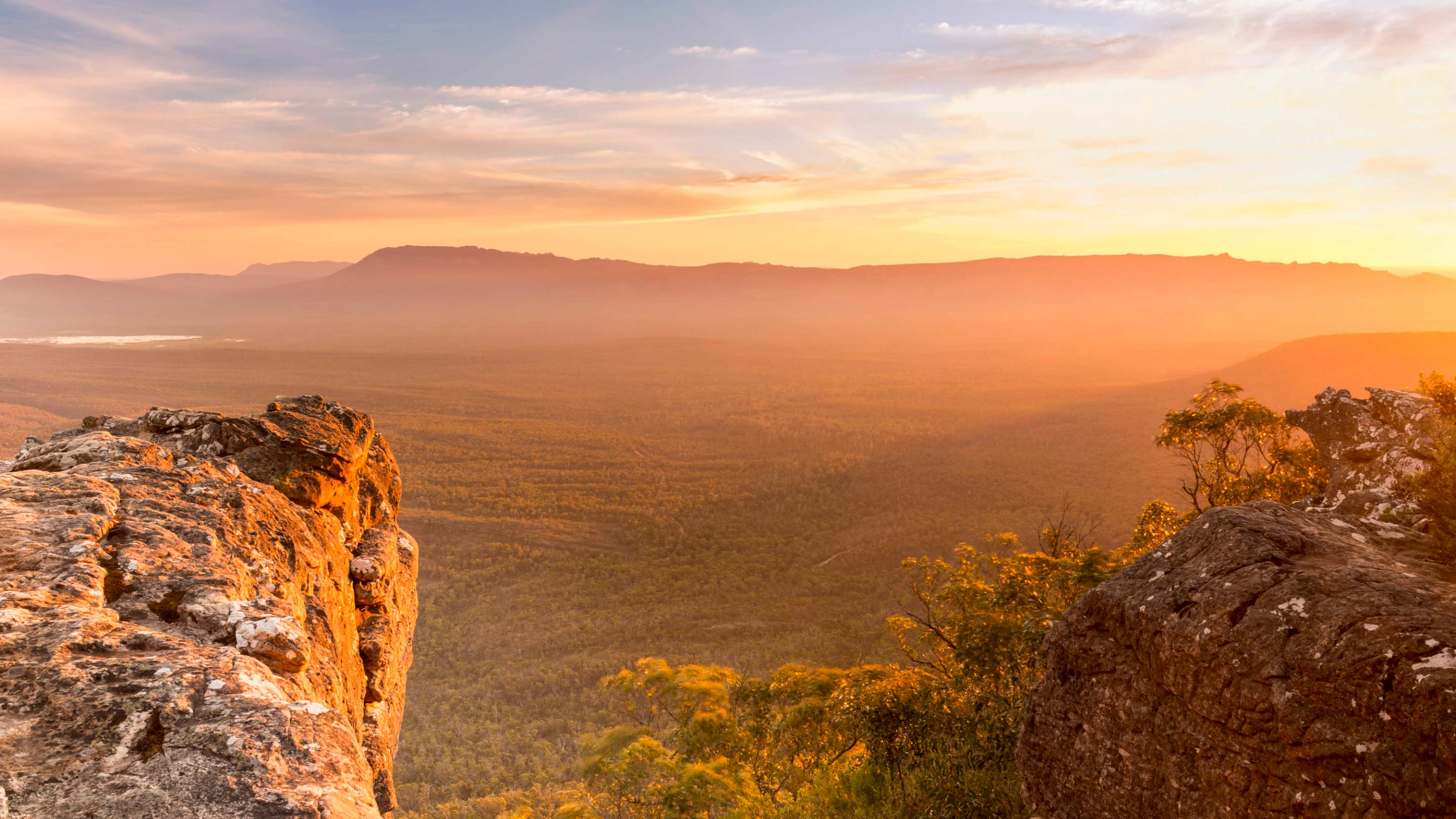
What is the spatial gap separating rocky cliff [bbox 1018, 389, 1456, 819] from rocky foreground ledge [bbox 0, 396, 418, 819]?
7.11m

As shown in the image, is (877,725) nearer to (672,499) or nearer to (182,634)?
(182,634)

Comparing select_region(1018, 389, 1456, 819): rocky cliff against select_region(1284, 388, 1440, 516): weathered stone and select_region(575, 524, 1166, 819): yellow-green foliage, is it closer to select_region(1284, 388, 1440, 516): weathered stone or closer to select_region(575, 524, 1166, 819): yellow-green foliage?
select_region(1284, 388, 1440, 516): weathered stone

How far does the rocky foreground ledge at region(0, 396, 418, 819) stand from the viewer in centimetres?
409

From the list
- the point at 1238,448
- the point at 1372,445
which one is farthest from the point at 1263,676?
the point at 1238,448

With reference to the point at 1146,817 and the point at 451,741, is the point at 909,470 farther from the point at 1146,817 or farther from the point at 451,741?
the point at 1146,817

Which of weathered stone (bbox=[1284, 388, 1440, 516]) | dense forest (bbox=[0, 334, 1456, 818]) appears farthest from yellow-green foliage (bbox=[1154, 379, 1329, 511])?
dense forest (bbox=[0, 334, 1456, 818])

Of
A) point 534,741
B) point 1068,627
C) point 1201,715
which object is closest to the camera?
point 1201,715

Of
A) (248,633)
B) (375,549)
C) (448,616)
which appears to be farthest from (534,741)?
(248,633)

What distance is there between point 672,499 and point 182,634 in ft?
247

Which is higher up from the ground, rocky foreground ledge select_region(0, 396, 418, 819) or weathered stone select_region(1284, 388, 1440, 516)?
weathered stone select_region(1284, 388, 1440, 516)

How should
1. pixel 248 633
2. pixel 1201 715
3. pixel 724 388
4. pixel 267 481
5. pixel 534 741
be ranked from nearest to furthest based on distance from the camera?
1. pixel 248 633
2. pixel 1201 715
3. pixel 267 481
4. pixel 534 741
5. pixel 724 388

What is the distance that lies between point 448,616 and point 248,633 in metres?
46.0

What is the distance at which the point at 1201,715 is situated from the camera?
22.0 feet

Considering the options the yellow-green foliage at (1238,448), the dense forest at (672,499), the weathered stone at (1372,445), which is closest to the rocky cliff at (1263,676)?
the weathered stone at (1372,445)
